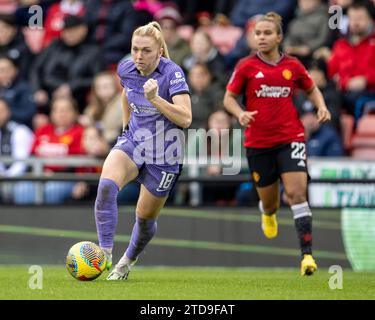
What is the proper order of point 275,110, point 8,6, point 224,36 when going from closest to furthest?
point 275,110
point 224,36
point 8,6

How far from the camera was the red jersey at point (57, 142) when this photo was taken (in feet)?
53.8

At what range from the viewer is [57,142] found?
1658 cm

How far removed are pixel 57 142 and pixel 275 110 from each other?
207 inches

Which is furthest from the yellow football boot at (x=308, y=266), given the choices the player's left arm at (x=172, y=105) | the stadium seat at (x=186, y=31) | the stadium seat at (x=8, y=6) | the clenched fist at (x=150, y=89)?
the stadium seat at (x=8, y=6)

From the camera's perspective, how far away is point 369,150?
1590 centimetres

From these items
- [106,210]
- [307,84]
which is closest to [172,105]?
[106,210]

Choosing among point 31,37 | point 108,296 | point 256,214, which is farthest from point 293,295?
point 31,37

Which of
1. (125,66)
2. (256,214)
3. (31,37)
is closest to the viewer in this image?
(125,66)

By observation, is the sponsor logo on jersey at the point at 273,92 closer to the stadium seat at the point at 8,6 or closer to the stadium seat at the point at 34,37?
the stadium seat at the point at 34,37

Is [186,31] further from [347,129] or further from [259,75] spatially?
[259,75]

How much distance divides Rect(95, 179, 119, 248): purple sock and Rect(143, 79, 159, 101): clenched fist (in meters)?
0.87

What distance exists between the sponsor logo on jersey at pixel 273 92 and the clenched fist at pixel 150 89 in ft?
7.99

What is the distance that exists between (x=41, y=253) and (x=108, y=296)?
6327 millimetres
